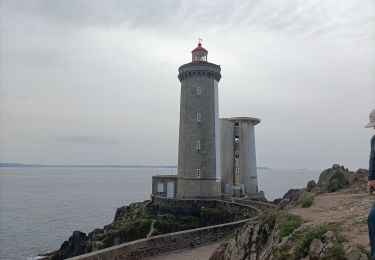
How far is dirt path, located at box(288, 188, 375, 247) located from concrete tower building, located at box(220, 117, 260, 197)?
2879 centimetres

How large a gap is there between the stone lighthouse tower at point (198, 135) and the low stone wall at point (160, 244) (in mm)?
14737

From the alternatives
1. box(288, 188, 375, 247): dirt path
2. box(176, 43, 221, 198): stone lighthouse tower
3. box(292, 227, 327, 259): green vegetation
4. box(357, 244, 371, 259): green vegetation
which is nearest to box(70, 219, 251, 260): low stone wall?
box(288, 188, 375, 247): dirt path

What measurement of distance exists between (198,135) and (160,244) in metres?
19.8

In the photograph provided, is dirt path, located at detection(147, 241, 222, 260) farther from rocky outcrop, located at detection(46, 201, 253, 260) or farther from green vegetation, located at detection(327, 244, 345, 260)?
rocky outcrop, located at detection(46, 201, 253, 260)

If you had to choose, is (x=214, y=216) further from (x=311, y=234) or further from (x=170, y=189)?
(x=311, y=234)

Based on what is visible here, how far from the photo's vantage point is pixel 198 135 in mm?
34062

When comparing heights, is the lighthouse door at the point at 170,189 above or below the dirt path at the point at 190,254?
above

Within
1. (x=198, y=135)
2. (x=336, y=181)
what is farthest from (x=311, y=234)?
(x=198, y=135)

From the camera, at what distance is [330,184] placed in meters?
16.5

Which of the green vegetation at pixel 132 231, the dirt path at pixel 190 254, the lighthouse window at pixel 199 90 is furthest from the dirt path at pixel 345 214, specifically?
the lighthouse window at pixel 199 90

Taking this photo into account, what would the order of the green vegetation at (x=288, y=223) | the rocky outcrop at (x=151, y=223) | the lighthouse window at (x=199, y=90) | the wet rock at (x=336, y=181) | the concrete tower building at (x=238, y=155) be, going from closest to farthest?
the green vegetation at (x=288, y=223), the wet rock at (x=336, y=181), the rocky outcrop at (x=151, y=223), the lighthouse window at (x=199, y=90), the concrete tower building at (x=238, y=155)

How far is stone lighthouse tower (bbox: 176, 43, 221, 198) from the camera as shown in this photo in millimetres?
34031

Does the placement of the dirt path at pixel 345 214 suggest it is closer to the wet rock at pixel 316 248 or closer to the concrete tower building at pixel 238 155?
the wet rock at pixel 316 248

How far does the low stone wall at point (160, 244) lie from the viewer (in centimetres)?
1212
